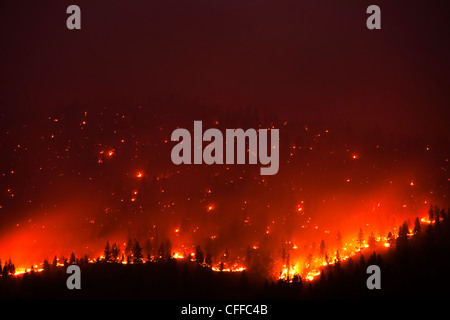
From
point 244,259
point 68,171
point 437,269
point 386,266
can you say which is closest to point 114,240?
point 68,171

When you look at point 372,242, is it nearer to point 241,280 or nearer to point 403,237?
point 403,237

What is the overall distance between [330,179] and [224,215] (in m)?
14.4

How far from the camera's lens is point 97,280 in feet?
77.0

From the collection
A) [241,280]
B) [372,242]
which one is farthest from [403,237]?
[241,280]

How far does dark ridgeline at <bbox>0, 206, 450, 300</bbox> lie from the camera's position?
21.9 metres

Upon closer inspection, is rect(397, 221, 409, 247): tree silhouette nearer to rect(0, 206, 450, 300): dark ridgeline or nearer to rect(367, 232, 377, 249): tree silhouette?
rect(0, 206, 450, 300): dark ridgeline

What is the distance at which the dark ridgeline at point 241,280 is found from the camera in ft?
71.9

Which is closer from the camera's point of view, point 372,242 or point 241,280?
point 241,280

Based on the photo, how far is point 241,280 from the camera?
987 inches

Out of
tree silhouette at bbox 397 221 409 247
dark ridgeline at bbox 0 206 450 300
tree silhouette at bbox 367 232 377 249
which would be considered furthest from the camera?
tree silhouette at bbox 367 232 377 249

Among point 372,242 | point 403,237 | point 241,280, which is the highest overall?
point 403,237

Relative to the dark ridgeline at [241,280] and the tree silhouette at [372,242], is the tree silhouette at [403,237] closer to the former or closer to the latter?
the dark ridgeline at [241,280]

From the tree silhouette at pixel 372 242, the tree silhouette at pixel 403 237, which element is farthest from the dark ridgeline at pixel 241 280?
the tree silhouette at pixel 372 242

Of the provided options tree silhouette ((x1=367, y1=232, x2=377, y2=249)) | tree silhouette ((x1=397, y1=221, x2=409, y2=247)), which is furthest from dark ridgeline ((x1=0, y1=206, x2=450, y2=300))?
tree silhouette ((x1=367, y1=232, x2=377, y2=249))
